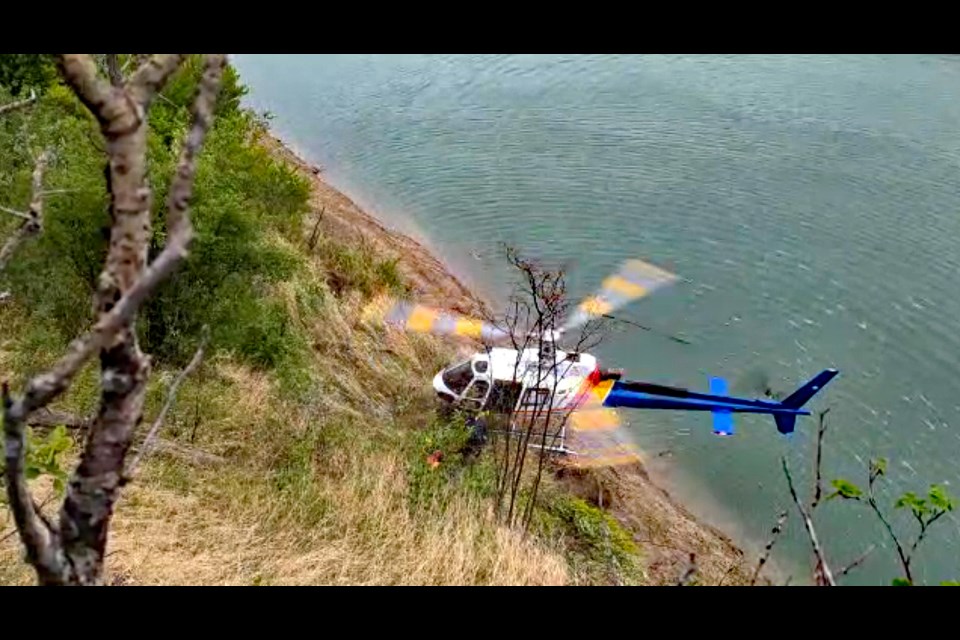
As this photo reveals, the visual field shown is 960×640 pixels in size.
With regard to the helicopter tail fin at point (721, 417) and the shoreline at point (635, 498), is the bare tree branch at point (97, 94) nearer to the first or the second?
the shoreline at point (635, 498)

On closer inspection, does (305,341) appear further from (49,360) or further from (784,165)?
(784,165)

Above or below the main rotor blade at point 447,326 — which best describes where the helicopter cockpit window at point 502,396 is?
below

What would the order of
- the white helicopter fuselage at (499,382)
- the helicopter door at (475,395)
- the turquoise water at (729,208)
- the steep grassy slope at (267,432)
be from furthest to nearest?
the turquoise water at (729,208) < the helicopter door at (475,395) < the white helicopter fuselage at (499,382) < the steep grassy slope at (267,432)

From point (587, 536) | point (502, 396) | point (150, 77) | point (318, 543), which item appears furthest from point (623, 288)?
point (150, 77)

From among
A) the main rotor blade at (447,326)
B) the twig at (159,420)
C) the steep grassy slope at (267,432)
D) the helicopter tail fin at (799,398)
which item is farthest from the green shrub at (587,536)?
the twig at (159,420)

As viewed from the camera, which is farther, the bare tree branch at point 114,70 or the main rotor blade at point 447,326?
the main rotor blade at point 447,326

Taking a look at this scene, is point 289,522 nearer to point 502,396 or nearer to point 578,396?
point 502,396
